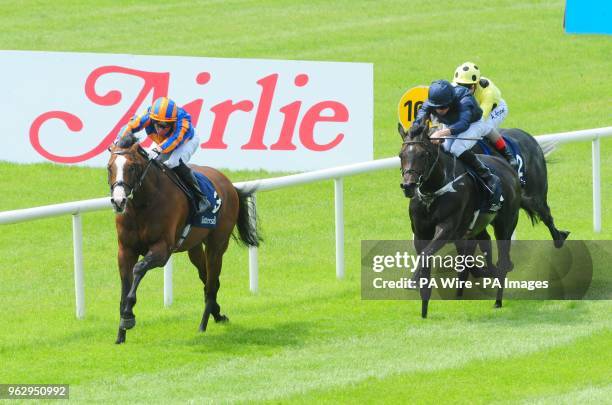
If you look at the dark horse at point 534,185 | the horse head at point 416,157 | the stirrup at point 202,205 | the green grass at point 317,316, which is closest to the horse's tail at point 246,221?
the green grass at point 317,316

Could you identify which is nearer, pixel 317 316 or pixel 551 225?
pixel 317 316

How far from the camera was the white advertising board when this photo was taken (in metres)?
16.2

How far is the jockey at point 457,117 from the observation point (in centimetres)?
1109

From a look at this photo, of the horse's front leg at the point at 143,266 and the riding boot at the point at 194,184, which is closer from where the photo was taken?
the horse's front leg at the point at 143,266

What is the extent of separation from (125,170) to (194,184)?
0.83 metres

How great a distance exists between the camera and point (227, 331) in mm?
10633

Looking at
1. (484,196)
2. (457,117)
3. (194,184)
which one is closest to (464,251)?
(484,196)

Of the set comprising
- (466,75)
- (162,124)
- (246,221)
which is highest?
(466,75)

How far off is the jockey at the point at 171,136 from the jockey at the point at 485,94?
2.56 metres

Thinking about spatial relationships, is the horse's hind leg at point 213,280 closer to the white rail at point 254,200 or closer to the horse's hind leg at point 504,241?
the white rail at point 254,200

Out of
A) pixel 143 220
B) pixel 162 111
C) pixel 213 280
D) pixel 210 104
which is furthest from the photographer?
pixel 210 104

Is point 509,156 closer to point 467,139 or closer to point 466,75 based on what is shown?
point 466,75

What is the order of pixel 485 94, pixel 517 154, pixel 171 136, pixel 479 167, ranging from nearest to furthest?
pixel 171 136 < pixel 479 167 < pixel 485 94 < pixel 517 154

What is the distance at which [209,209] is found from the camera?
1077cm
